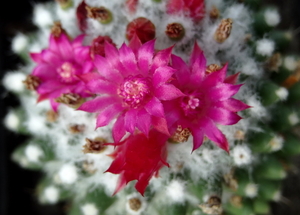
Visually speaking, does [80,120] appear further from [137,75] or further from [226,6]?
[226,6]

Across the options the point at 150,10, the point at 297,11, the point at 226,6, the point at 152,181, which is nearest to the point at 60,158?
the point at 152,181

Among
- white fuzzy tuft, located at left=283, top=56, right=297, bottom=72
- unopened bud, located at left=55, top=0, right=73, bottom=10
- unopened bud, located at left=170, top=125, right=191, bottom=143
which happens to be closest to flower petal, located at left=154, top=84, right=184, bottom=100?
unopened bud, located at left=170, top=125, right=191, bottom=143

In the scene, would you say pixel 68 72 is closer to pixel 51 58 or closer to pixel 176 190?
pixel 51 58

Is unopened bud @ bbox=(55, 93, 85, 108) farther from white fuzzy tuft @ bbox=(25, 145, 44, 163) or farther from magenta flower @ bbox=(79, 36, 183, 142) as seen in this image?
white fuzzy tuft @ bbox=(25, 145, 44, 163)

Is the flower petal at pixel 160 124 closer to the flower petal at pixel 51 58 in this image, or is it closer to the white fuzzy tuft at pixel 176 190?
the white fuzzy tuft at pixel 176 190

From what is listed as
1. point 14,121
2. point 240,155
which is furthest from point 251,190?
point 14,121
